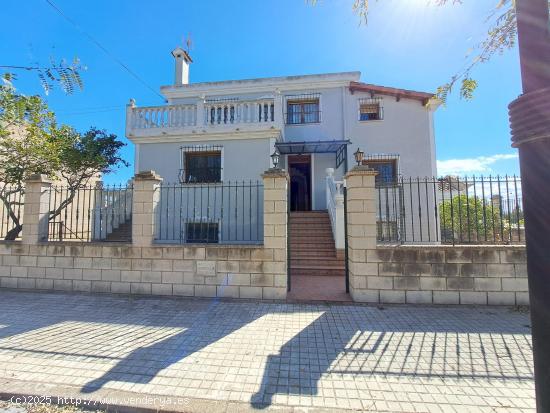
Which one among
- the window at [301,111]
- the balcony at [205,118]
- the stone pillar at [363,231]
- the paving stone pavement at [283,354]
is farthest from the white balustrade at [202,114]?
the paving stone pavement at [283,354]

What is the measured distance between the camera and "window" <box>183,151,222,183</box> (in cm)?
1004

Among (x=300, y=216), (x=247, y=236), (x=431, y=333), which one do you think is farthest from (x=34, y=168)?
(x=431, y=333)

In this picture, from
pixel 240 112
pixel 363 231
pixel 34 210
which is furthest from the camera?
pixel 240 112

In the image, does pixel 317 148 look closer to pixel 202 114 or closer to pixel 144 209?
pixel 202 114

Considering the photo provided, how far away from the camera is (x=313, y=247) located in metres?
8.33

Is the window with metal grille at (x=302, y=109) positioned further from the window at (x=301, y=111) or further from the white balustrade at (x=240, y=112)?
the white balustrade at (x=240, y=112)

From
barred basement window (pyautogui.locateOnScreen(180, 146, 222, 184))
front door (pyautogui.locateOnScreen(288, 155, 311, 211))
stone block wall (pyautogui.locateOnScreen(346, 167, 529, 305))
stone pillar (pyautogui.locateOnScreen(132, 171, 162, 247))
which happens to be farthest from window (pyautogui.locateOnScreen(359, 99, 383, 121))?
stone pillar (pyautogui.locateOnScreen(132, 171, 162, 247))

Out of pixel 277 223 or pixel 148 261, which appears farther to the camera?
pixel 148 261

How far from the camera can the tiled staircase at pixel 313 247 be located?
7.39 meters

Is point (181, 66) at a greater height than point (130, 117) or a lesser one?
greater

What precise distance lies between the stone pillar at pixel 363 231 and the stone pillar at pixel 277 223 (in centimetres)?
130

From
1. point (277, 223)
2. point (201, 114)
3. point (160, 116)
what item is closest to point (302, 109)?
point (201, 114)

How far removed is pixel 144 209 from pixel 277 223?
281cm

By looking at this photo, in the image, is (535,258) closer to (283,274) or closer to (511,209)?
(283,274)
